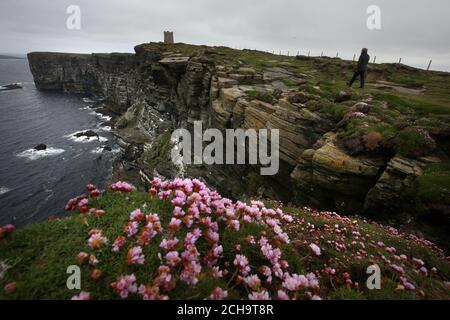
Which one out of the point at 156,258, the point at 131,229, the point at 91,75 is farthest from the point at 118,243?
the point at 91,75

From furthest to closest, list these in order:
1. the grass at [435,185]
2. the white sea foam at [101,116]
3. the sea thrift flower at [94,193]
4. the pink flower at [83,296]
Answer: the white sea foam at [101,116]
the grass at [435,185]
the sea thrift flower at [94,193]
the pink flower at [83,296]

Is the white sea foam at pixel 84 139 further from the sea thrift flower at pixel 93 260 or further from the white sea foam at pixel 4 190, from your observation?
the sea thrift flower at pixel 93 260

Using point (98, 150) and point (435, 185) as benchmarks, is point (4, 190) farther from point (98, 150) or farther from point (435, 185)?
point (435, 185)

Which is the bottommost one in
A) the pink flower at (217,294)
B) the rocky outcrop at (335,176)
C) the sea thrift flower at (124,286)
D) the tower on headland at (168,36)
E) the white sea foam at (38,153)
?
the white sea foam at (38,153)

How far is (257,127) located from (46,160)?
195ft

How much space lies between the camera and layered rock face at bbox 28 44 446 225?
11.2 meters

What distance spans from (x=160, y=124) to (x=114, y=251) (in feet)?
186

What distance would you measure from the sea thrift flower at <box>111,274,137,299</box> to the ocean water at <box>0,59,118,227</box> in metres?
40.8

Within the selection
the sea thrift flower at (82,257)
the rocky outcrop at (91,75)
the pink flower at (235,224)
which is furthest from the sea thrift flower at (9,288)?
the rocky outcrop at (91,75)

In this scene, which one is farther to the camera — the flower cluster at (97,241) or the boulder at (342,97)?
the boulder at (342,97)

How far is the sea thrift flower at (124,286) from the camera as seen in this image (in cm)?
312

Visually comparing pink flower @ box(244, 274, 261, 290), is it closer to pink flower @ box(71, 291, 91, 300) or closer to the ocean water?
pink flower @ box(71, 291, 91, 300)

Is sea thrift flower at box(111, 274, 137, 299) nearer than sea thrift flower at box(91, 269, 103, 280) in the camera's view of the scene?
Yes

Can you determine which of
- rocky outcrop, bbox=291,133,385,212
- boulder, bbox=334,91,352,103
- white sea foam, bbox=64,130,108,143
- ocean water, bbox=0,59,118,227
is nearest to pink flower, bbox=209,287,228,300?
rocky outcrop, bbox=291,133,385,212
